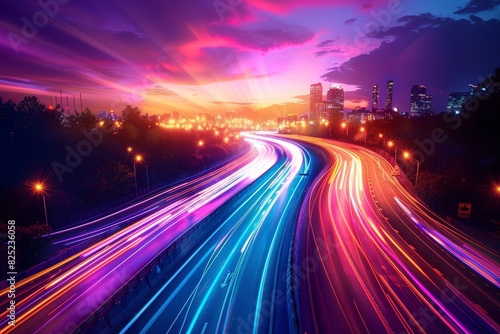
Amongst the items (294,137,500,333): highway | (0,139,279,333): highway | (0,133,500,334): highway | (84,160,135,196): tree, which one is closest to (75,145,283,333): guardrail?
(0,133,500,334): highway

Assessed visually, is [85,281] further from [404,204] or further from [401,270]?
[404,204]

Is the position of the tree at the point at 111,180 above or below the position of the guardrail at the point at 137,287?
above

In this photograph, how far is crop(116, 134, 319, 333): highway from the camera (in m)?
13.1

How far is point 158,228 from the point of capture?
80.3 feet

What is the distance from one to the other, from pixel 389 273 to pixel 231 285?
9.29 meters

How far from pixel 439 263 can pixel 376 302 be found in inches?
274

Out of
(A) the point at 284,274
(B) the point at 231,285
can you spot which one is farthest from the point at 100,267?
(A) the point at 284,274

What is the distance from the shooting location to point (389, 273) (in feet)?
55.7

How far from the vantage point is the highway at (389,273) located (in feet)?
43.1

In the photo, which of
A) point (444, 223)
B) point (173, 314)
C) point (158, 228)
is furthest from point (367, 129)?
point (173, 314)

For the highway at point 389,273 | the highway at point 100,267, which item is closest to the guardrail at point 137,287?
the highway at point 100,267

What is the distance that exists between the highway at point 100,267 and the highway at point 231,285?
8.47 ft

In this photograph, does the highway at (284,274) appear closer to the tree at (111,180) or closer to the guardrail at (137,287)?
the guardrail at (137,287)

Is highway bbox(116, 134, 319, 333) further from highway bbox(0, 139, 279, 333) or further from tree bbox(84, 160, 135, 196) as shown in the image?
tree bbox(84, 160, 135, 196)
